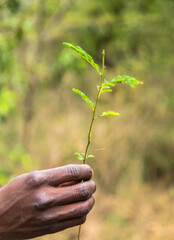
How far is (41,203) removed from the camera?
0.94m

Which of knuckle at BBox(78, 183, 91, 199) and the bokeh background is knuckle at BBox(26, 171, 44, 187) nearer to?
knuckle at BBox(78, 183, 91, 199)

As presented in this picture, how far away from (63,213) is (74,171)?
0.39ft

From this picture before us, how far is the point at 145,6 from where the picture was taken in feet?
29.4

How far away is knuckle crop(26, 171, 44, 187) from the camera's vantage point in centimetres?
95

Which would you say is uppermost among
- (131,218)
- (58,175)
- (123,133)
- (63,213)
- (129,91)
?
(129,91)

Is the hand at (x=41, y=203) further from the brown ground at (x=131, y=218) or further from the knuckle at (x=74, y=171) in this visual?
the brown ground at (x=131, y=218)

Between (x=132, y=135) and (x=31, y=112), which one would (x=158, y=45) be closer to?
(x=132, y=135)

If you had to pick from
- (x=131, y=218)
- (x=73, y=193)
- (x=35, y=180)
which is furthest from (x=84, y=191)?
(x=131, y=218)

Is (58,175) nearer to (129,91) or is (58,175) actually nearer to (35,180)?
(35,180)

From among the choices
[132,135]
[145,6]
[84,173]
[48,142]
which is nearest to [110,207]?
[132,135]

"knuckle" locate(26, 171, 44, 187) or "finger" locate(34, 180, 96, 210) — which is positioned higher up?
"knuckle" locate(26, 171, 44, 187)

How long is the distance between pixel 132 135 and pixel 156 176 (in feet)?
4.45

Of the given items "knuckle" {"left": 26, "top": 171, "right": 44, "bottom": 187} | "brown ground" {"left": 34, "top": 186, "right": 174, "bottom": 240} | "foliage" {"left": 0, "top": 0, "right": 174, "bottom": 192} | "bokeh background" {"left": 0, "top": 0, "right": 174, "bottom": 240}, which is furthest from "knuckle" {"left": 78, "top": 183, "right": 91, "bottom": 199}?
"foliage" {"left": 0, "top": 0, "right": 174, "bottom": 192}

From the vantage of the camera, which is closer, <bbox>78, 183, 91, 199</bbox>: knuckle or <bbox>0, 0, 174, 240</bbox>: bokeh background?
<bbox>78, 183, 91, 199</bbox>: knuckle
